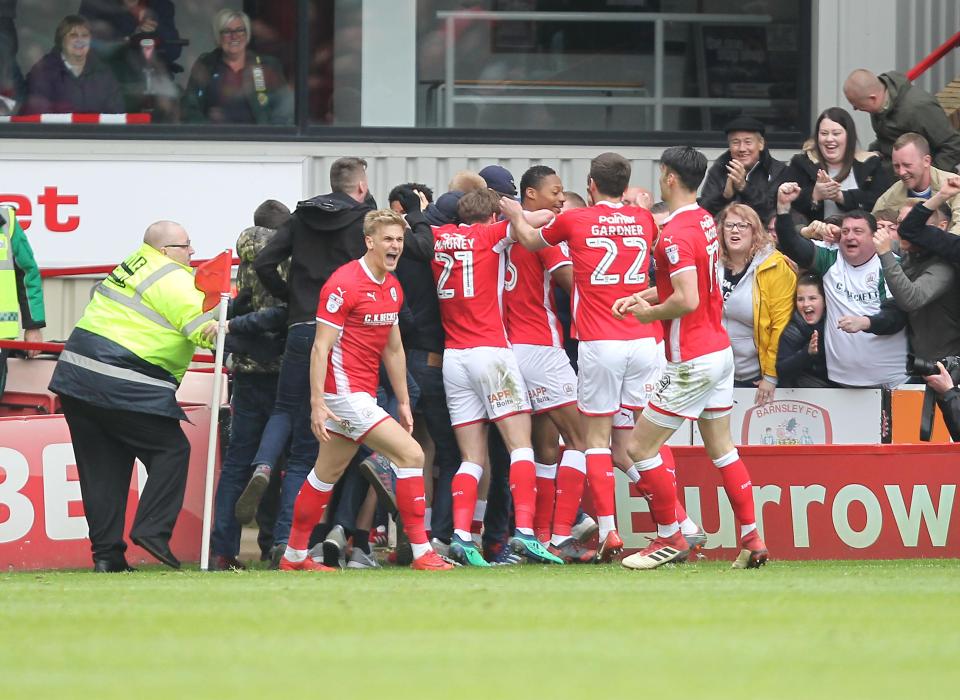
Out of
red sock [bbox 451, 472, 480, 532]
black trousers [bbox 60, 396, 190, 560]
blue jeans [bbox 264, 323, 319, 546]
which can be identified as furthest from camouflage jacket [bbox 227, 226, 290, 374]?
red sock [bbox 451, 472, 480, 532]

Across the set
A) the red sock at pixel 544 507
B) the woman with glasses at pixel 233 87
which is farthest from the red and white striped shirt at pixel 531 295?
the woman with glasses at pixel 233 87

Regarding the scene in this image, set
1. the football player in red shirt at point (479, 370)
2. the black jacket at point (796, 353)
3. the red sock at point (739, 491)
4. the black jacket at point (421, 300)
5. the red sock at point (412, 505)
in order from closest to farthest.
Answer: the red sock at point (739, 491) < the red sock at point (412, 505) < the football player in red shirt at point (479, 370) < the black jacket at point (421, 300) < the black jacket at point (796, 353)

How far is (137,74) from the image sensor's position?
1587 centimetres

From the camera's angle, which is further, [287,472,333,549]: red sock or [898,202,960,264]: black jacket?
[898,202,960,264]: black jacket

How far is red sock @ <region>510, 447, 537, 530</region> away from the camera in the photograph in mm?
10336

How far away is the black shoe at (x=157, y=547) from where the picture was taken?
10117mm

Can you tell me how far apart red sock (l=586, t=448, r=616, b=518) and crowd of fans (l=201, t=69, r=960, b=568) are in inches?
15.2

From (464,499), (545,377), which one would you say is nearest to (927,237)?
A: (545,377)

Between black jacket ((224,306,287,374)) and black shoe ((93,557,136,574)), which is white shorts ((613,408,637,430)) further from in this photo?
black shoe ((93,557,136,574))

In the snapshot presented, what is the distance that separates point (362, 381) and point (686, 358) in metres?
1.76

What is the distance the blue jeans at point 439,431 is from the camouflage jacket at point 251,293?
848 mm

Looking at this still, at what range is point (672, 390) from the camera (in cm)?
954

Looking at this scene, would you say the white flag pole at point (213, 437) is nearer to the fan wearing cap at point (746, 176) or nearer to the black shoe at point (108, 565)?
the black shoe at point (108, 565)

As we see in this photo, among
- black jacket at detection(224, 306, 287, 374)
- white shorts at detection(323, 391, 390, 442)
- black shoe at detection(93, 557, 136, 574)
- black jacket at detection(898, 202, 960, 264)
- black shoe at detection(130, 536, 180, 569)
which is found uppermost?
black jacket at detection(898, 202, 960, 264)
